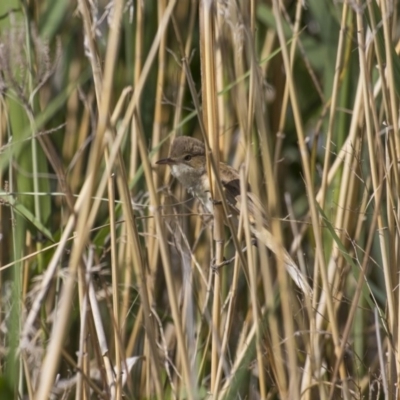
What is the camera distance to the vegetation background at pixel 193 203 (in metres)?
1.38

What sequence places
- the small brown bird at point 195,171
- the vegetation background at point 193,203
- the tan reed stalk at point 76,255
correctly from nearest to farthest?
the tan reed stalk at point 76,255 → the vegetation background at point 193,203 → the small brown bird at point 195,171

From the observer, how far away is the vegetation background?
138 centimetres

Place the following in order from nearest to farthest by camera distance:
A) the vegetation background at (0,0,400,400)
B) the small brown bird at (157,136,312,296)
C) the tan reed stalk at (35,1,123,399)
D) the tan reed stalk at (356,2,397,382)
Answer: the tan reed stalk at (35,1,123,399) → the vegetation background at (0,0,400,400) → the tan reed stalk at (356,2,397,382) → the small brown bird at (157,136,312,296)

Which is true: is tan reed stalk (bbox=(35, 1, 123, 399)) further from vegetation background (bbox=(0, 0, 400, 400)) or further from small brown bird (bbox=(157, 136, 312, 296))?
small brown bird (bbox=(157, 136, 312, 296))

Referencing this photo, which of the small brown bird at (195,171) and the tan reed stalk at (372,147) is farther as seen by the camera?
the small brown bird at (195,171)

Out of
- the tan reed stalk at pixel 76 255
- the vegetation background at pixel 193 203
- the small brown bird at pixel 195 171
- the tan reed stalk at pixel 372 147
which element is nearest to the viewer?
the tan reed stalk at pixel 76 255

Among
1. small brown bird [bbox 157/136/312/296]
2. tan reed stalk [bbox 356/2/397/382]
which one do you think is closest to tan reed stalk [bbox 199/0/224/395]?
tan reed stalk [bbox 356/2/397/382]

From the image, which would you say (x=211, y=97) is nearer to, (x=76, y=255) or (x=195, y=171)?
(x=76, y=255)

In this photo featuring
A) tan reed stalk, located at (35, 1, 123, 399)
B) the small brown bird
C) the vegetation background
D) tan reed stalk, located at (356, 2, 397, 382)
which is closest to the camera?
tan reed stalk, located at (35, 1, 123, 399)

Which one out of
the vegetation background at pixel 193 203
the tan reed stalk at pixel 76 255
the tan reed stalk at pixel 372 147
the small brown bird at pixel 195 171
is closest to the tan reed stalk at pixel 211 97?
the vegetation background at pixel 193 203

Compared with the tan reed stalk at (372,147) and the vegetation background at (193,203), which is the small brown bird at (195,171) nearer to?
the vegetation background at (193,203)

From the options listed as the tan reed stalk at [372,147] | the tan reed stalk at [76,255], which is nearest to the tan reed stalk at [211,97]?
the tan reed stalk at [372,147]

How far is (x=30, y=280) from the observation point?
7.49 feet

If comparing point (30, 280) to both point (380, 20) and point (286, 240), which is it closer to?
point (286, 240)
